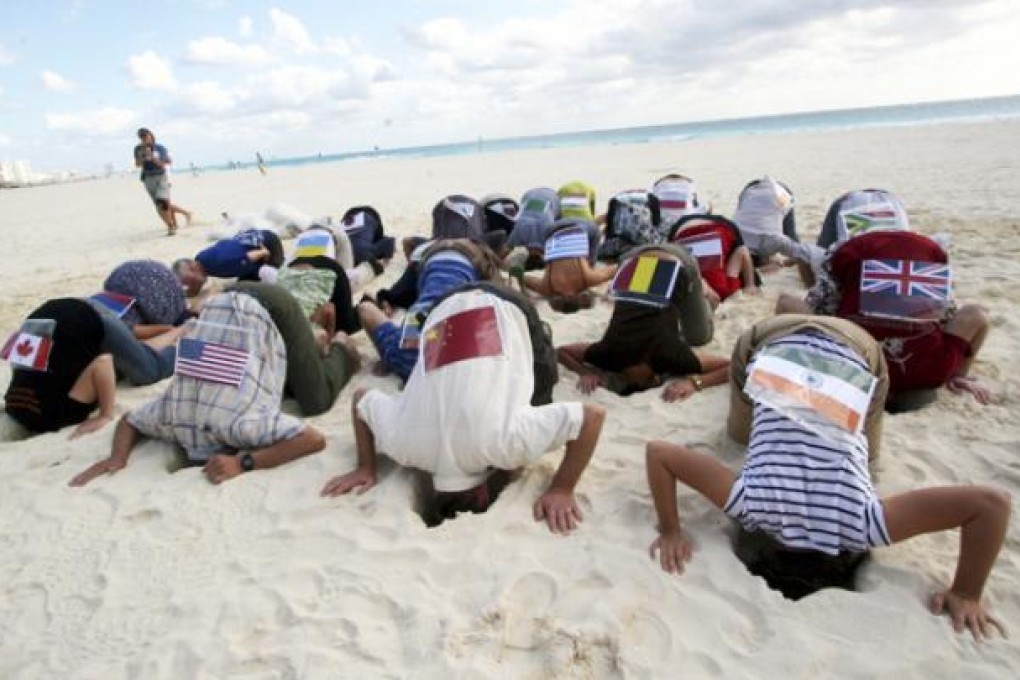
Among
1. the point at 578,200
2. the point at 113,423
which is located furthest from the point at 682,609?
the point at 578,200

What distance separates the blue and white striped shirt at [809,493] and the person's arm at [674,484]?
9cm

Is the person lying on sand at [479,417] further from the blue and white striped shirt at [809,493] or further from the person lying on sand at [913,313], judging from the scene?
the person lying on sand at [913,313]

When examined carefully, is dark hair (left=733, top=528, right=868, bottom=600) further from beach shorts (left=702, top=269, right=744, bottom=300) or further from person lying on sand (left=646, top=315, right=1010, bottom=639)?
beach shorts (left=702, top=269, right=744, bottom=300)

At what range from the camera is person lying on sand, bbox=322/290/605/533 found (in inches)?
97.0

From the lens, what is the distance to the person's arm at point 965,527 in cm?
188

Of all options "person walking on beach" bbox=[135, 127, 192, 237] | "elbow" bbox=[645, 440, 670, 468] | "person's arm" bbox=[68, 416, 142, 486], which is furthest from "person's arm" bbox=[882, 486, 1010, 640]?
"person walking on beach" bbox=[135, 127, 192, 237]

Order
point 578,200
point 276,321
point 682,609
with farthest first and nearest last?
point 578,200 → point 276,321 → point 682,609

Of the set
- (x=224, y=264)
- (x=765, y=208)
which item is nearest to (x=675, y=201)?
(x=765, y=208)

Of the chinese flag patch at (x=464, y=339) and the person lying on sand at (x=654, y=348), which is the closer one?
the chinese flag patch at (x=464, y=339)

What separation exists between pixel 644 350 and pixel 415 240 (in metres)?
3.85

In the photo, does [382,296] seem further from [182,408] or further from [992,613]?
[992,613]

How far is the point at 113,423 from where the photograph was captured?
370cm

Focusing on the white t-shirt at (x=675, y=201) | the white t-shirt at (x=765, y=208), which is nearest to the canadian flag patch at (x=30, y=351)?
the white t-shirt at (x=675, y=201)

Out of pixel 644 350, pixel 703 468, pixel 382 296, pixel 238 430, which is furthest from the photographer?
pixel 382 296
